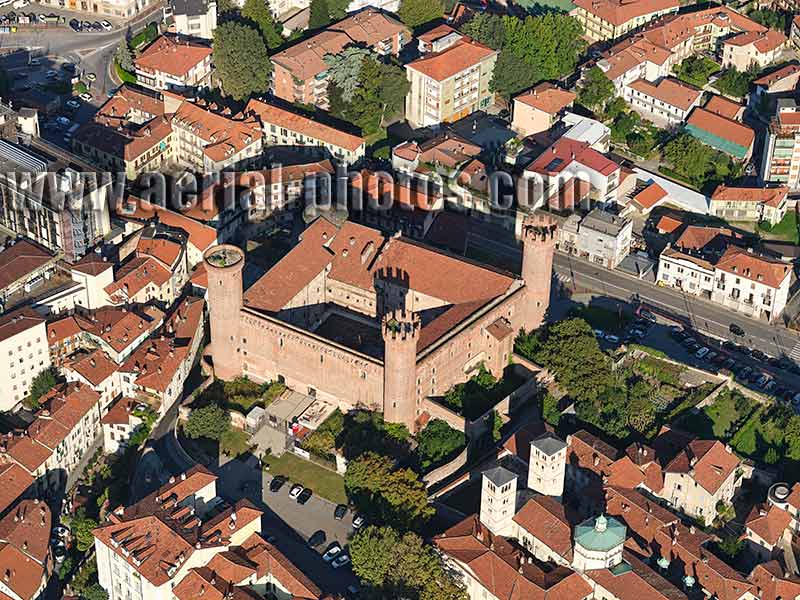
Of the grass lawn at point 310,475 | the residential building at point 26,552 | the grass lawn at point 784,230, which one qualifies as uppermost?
the grass lawn at point 784,230

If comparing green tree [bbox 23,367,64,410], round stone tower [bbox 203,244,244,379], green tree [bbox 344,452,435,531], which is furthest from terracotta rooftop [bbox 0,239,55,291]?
green tree [bbox 344,452,435,531]

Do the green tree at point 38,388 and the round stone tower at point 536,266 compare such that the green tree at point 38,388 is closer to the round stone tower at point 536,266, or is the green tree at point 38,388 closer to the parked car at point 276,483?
the parked car at point 276,483

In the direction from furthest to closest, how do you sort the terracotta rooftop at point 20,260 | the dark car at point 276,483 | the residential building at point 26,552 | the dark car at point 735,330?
the dark car at point 735,330
the terracotta rooftop at point 20,260
the dark car at point 276,483
the residential building at point 26,552

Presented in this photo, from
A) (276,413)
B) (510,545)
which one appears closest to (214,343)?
(276,413)

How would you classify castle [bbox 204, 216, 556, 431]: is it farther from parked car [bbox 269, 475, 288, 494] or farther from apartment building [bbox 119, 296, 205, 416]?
parked car [bbox 269, 475, 288, 494]

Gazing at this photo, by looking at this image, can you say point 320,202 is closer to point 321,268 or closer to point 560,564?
point 321,268

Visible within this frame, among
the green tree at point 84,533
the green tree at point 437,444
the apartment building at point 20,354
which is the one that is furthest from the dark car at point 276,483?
the apartment building at point 20,354
